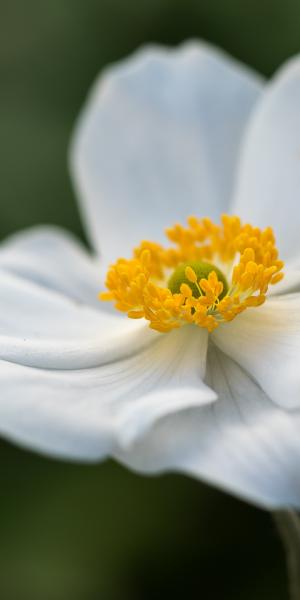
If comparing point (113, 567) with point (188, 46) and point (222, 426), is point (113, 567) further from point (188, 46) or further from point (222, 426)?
point (188, 46)

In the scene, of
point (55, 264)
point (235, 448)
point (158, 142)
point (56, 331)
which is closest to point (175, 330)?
point (56, 331)

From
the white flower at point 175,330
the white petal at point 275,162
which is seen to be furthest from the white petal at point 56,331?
the white petal at point 275,162

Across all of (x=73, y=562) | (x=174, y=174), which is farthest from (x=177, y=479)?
(x=174, y=174)

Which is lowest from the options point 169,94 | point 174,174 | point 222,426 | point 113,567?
point 113,567

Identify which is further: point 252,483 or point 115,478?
point 115,478

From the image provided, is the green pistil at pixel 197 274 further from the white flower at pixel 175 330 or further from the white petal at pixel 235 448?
the white petal at pixel 235 448

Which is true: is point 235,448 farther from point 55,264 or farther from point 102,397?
point 55,264
